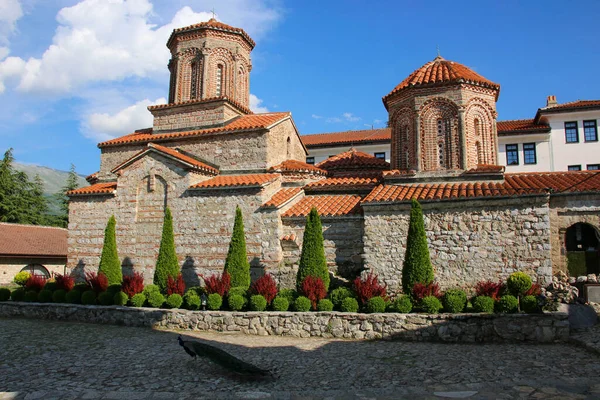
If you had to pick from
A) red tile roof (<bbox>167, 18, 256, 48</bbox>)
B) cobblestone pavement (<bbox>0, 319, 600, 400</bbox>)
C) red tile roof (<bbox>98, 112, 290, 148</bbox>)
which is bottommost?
cobblestone pavement (<bbox>0, 319, 600, 400</bbox>)

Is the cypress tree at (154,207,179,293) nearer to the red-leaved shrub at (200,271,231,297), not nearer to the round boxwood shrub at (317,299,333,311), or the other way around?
the red-leaved shrub at (200,271,231,297)

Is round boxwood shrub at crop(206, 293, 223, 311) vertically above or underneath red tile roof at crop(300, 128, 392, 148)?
underneath

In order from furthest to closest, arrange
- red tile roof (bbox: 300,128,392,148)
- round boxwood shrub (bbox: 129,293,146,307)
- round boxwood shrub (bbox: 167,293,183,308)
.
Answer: red tile roof (bbox: 300,128,392,148), round boxwood shrub (bbox: 129,293,146,307), round boxwood shrub (bbox: 167,293,183,308)

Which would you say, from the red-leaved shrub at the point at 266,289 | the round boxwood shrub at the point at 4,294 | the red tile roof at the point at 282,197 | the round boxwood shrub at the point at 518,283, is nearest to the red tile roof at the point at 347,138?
the red tile roof at the point at 282,197

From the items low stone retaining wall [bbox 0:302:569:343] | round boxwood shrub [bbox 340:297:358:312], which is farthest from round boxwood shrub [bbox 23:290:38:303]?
round boxwood shrub [bbox 340:297:358:312]

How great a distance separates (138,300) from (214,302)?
2.31 metres

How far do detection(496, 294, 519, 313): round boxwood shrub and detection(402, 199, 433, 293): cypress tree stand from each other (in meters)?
1.65

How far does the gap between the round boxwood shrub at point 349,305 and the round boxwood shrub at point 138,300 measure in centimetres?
547

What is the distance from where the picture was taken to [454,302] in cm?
941

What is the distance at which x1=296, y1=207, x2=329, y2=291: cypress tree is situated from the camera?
11.1m

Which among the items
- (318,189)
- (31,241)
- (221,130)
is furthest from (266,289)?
(31,241)

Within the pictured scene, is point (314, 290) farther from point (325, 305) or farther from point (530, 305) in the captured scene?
point (530, 305)

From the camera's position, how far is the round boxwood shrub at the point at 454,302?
941cm

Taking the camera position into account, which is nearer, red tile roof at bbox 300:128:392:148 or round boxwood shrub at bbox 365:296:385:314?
round boxwood shrub at bbox 365:296:385:314
